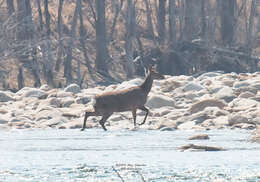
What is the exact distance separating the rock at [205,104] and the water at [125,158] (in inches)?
135

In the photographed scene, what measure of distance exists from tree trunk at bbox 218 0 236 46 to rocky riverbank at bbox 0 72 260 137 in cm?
1328

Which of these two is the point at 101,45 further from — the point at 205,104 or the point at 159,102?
the point at 205,104

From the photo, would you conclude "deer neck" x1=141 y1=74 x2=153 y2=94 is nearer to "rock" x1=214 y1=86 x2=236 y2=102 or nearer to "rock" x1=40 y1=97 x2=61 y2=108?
"rock" x1=214 y1=86 x2=236 y2=102

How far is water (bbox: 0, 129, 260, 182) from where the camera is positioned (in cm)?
823

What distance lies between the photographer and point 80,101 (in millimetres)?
22234

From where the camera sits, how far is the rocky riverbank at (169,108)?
1620cm

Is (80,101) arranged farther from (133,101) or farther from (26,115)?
(133,101)

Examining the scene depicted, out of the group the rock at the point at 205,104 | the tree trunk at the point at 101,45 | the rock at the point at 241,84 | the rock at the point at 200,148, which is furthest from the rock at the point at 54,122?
the tree trunk at the point at 101,45

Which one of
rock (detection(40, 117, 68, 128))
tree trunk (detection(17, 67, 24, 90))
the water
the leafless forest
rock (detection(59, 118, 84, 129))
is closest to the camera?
the water

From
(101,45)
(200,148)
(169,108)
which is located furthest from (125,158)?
(101,45)

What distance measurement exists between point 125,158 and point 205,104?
847 cm

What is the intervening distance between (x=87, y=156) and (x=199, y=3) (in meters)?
30.8

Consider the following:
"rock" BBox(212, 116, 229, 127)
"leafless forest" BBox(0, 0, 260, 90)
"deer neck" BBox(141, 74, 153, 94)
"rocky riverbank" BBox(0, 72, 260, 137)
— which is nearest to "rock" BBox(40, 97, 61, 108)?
"rocky riverbank" BBox(0, 72, 260, 137)

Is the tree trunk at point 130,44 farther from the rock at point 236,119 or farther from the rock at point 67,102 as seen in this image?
the rock at point 236,119
